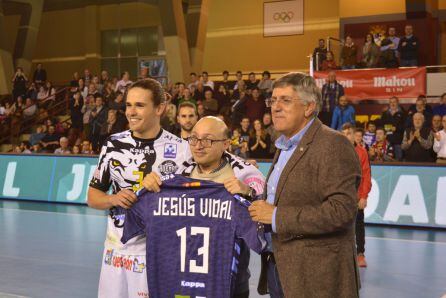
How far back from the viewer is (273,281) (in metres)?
3.29

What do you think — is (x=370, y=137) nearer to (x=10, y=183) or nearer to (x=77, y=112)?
(x=10, y=183)

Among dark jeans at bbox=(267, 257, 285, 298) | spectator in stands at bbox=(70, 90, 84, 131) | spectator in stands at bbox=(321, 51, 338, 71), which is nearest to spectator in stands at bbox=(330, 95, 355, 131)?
spectator in stands at bbox=(321, 51, 338, 71)

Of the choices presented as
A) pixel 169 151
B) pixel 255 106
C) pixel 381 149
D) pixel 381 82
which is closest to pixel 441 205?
pixel 381 149

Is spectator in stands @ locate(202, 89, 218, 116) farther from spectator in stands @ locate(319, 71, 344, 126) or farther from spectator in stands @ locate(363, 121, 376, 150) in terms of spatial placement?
spectator in stands @ locate(363, 121, 376, 150)

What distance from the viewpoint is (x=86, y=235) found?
1041 centimetres

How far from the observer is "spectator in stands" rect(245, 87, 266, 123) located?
16341 millimetres

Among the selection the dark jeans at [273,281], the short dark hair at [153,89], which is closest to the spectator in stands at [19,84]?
the short dark hair at [153,89]

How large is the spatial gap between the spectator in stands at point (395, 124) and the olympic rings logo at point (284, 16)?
13.2 m

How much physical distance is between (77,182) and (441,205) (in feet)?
29.4

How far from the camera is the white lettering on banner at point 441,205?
11.3m

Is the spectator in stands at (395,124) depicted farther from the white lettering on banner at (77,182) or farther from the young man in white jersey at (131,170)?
the young man in white jersey at (131,170)

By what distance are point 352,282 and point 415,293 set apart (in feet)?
14.0

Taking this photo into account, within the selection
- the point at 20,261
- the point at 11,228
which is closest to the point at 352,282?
the point at 20,261

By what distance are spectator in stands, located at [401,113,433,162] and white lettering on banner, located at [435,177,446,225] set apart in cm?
163
